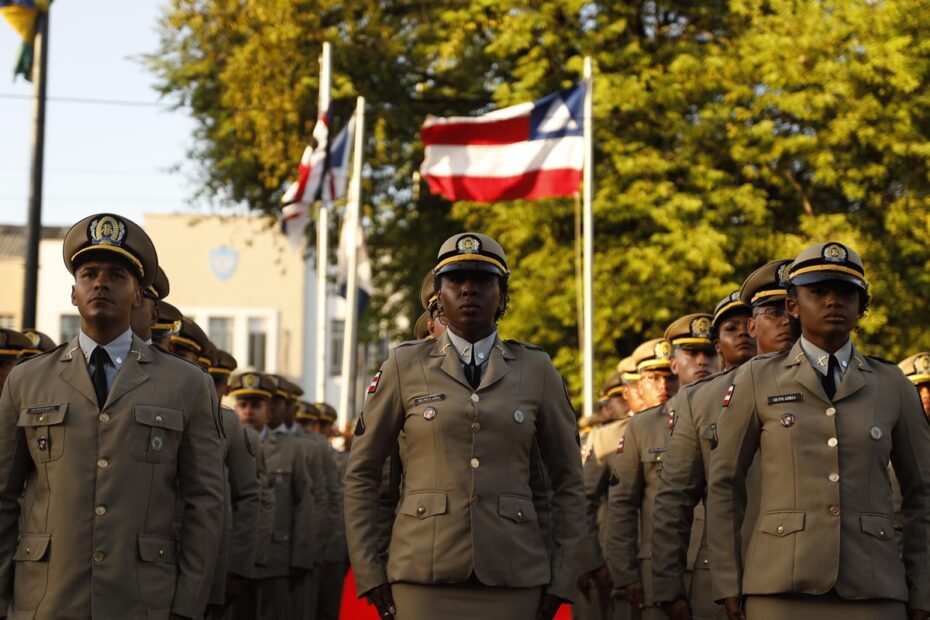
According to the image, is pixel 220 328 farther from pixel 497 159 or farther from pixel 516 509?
pixel 516 509

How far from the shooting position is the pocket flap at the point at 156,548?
5.96 m

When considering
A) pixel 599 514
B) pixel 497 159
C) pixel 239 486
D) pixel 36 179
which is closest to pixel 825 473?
pixel 239 486

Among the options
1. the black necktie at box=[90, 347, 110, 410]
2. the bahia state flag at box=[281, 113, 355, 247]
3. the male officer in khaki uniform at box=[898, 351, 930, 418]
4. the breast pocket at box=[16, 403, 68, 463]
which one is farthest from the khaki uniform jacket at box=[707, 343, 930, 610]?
the bahia state flag at box=[281, 113, 355, 247]

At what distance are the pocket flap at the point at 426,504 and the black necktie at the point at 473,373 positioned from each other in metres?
0.46

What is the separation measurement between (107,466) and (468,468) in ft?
4.55

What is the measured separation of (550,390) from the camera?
664cm

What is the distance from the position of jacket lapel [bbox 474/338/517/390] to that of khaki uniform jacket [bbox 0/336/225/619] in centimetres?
115

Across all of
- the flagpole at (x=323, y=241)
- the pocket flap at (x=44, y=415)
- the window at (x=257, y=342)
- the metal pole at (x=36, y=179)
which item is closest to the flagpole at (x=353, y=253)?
the flagpole at (x=323, y=241)

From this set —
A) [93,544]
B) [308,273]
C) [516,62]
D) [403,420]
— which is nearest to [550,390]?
[403,420]

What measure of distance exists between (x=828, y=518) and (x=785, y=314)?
66.0 inches

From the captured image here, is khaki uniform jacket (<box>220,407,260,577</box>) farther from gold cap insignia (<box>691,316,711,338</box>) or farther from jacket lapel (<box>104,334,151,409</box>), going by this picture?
jacket lapel (<box>104,334,151,409</box>)

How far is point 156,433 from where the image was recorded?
6.07 meters

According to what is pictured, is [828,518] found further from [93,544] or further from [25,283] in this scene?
[25,283]

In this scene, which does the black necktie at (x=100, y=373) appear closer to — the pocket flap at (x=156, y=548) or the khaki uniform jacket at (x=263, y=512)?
the pocket flap at (x=156, y=548)
